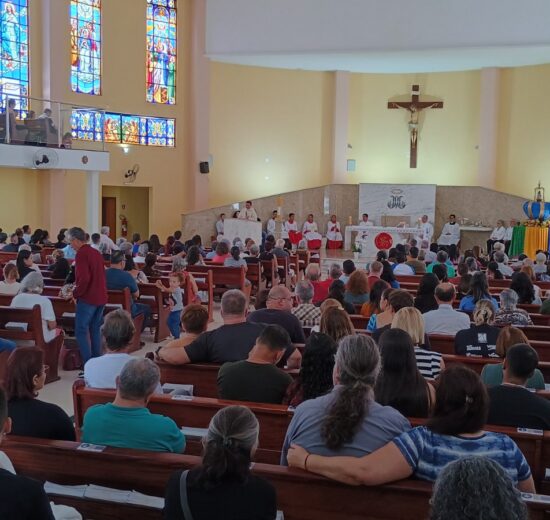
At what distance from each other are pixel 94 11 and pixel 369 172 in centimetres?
953

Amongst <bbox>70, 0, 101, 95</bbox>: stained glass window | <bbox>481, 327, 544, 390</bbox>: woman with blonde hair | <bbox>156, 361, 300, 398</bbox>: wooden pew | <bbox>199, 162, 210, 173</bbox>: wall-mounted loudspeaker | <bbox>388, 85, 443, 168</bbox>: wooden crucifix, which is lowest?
<bbox>156, 361, 300, 398</bbox>: wooden pew

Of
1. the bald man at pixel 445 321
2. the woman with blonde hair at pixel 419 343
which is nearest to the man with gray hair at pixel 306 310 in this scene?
the bald man at pixel 445 321

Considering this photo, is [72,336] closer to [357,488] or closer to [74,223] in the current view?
[357,488]

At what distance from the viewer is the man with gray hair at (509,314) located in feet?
20.7

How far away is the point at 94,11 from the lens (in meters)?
18.2

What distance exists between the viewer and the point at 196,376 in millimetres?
4859

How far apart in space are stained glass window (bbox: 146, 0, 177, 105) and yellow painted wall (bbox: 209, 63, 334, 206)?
1.34 m

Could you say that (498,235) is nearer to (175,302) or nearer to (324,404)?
(175,302)

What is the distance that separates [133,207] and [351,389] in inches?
707

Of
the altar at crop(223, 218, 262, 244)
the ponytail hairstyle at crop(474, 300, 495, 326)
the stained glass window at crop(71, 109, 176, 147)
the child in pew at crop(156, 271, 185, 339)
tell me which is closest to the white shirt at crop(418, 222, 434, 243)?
the altar at crop(223, 218, 262, 244)

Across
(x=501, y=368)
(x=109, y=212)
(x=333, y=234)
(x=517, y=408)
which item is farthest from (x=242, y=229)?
(x=517, y=408)

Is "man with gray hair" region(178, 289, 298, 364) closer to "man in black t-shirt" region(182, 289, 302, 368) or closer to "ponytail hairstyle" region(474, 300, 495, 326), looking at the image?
"man in black t-shirt" region(182, 289, 302, 368)

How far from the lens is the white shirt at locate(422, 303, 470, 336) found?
20.4ft

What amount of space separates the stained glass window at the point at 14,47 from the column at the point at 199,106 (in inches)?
189
